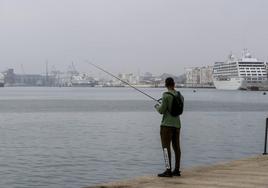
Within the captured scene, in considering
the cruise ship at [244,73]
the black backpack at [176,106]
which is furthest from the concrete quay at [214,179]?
the cruise ship at [244,73]

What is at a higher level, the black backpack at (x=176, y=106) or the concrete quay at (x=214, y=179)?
the black backpack at (x=176, y=106)

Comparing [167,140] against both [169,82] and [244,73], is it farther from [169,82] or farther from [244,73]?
[244,73]

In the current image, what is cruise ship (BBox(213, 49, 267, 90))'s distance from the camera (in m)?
174

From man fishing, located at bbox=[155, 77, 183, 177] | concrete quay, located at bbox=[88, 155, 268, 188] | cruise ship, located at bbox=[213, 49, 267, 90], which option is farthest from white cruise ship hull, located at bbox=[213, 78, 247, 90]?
man fishing, located at bbox=[155, 77, 183, 177]

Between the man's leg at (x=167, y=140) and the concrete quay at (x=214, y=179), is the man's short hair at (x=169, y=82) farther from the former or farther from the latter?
the concrete quay at (x=214, y=179)

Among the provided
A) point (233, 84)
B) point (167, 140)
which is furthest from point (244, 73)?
point (167, 140)

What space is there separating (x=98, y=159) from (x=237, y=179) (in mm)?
13097

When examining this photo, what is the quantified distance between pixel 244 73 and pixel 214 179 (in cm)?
16743

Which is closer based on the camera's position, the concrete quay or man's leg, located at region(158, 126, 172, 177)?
the concrete quay

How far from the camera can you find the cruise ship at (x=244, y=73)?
174 m

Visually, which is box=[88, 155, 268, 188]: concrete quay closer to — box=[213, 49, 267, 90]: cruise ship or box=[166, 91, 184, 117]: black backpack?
box=[166, 91, 184, 117]: black backpack

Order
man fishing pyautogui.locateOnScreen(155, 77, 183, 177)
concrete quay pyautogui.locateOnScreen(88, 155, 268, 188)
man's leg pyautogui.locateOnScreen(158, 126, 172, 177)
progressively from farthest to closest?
1. man's leg pyautogui.locateOnScreen(158, 126, 172, 177)
2. man fishing pyautogui.locateOnScreen(155, 77, 183, 177)
3. concrete quay pyautogui.locateOnScreen(88, 155, 268, 188)

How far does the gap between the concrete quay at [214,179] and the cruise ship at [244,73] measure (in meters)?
164

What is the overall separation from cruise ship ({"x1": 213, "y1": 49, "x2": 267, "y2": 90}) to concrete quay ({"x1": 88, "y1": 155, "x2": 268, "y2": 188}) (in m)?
164
